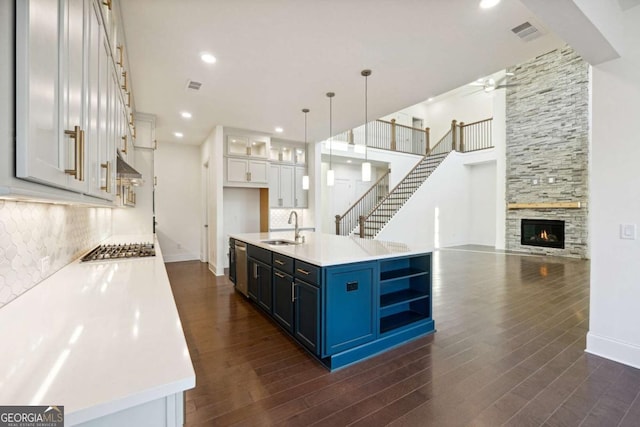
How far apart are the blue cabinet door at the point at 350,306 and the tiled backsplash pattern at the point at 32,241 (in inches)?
73.0

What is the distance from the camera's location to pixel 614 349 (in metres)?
2.48

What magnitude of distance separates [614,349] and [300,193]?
575 centimetres

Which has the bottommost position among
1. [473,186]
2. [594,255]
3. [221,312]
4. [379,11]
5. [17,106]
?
[221,312]

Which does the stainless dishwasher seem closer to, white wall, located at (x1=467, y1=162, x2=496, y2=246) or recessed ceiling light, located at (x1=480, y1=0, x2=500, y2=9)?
recessed ceiling light, located at (x1=480, y1=0, x2=500, y2=9)

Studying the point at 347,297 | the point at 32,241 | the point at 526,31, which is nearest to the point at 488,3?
the point at 526,31

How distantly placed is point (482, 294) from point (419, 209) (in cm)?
457

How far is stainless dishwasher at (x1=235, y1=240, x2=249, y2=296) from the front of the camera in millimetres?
4074

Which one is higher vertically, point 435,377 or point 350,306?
point 350,306

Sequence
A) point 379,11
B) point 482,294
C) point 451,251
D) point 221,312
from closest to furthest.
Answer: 1. point 379,11
2. point 221,312
3. point 482,294
4. point 451,251

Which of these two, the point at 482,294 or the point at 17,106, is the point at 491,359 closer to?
the point at 482,294

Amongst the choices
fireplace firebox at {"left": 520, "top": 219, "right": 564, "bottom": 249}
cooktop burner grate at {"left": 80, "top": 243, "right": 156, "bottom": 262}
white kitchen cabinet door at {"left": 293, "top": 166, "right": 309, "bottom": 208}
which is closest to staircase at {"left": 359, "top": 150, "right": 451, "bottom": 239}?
white kitchen cabinet door at {"left": 293, "top": 166, "right": 309, "bottom": 208}

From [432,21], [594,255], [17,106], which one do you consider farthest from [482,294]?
[17,106]

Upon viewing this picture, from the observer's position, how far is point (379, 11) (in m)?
2.39

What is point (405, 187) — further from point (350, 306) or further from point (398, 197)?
point (350, 306)
